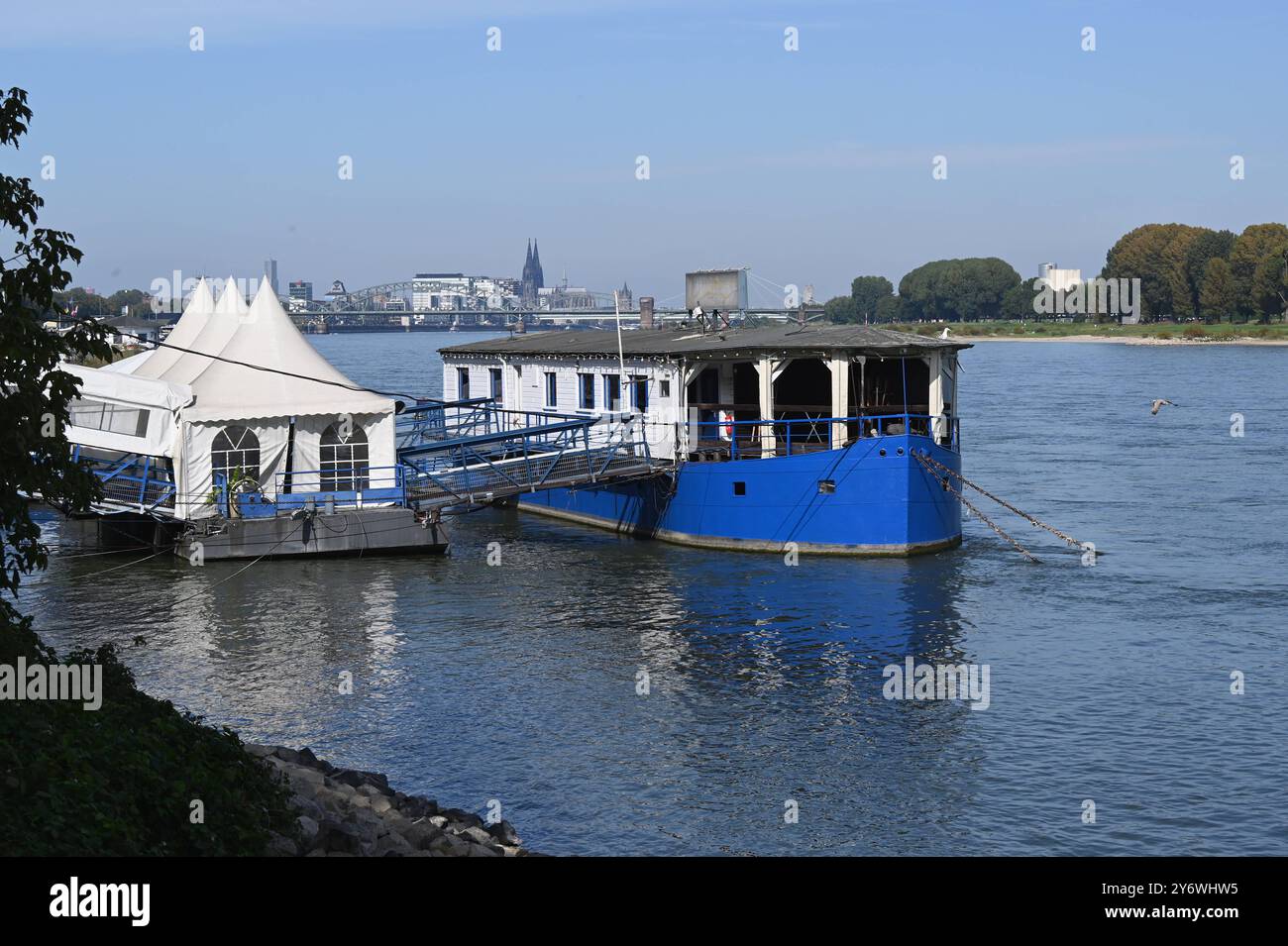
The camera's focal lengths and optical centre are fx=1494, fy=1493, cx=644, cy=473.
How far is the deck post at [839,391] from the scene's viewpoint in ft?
127

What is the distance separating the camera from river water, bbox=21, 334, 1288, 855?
19719mm

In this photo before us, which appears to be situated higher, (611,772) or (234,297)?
(234,297)

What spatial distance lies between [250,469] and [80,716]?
24.0 metres

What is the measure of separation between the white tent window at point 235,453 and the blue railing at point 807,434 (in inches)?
455

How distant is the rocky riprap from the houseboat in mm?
19524

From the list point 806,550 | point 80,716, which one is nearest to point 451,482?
point 806,550

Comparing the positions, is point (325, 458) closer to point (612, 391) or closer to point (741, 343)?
point (612, 391)

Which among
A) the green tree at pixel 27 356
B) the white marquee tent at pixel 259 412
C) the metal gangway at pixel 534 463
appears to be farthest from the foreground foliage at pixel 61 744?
Answer: the metal gangway at pixel 534 463

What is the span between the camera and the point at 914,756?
22.0 meters

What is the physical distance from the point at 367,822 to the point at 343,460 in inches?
959

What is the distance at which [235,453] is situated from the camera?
38688 mm
